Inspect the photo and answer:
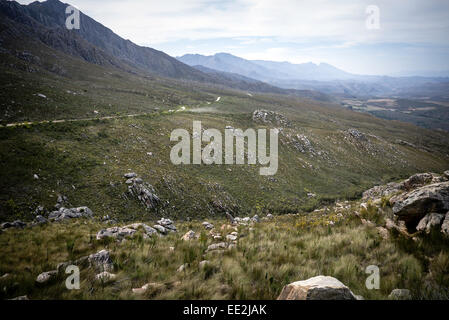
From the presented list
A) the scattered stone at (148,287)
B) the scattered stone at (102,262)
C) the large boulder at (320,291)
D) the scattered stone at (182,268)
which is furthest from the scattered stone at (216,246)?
the large boulder at (320,291)

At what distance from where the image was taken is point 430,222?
20.9ft

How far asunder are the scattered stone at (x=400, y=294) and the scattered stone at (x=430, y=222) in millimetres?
2962

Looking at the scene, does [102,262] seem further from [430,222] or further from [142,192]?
A: [142,192]

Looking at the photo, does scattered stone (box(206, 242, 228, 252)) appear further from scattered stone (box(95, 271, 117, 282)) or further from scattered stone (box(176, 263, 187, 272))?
scattered stone (box(95, 271, 117, 282))

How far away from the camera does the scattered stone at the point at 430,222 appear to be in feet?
20.4

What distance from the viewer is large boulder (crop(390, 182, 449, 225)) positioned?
664 cm

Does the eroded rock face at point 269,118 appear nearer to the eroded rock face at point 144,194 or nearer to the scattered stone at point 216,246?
the eroded rock face at point 144,194

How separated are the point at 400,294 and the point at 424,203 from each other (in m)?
4.12

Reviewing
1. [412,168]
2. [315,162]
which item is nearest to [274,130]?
[315,162]

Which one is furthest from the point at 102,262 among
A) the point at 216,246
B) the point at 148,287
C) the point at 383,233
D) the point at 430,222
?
the point at 430,222

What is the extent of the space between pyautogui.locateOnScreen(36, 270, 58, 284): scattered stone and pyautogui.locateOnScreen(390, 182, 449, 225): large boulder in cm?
1073

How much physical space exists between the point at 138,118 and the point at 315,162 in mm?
41328

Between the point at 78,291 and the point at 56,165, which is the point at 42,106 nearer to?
the point at 56,165

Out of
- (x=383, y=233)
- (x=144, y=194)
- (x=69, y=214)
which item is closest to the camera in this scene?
(x=383, y=233)
